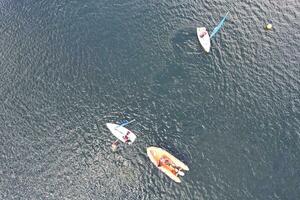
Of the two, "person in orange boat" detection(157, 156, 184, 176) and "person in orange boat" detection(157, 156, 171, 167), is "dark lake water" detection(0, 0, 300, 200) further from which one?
"person in orange boat" detection(157, 156, 171, 167)

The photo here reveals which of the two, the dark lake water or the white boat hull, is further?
the white boat hull

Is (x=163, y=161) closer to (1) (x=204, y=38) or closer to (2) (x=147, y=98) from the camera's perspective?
(2) (x=147, y=98)

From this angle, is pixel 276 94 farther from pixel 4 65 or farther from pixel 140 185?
pixel 4 65

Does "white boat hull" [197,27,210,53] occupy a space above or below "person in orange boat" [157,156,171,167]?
above

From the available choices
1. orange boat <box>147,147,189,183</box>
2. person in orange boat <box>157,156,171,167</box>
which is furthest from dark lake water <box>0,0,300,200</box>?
person in orange boat <box>157,156,171,167</box>

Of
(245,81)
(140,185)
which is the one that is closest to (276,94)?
(245,81)

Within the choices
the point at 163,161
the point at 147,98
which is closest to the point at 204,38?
the point at 147,98
